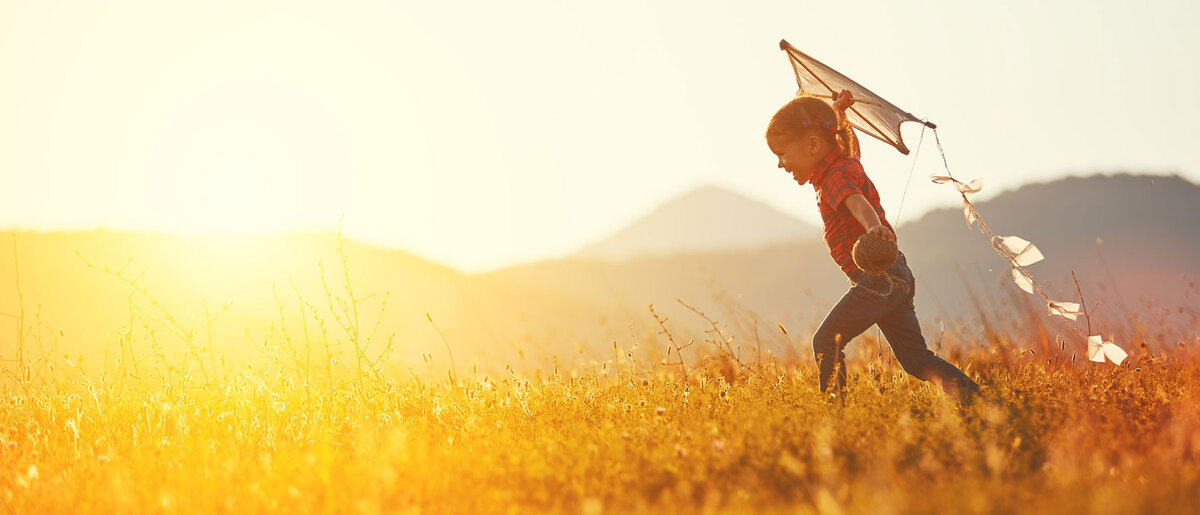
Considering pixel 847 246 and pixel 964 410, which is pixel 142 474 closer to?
pixel 847 246

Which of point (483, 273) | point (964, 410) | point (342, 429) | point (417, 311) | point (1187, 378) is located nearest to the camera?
point (964, 410)

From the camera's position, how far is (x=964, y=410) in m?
3.73

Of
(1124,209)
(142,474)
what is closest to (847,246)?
(142,474)

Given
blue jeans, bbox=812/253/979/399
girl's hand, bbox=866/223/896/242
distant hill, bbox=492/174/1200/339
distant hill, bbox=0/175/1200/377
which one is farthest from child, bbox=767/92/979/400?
distant hill, bbox=492/174/1200/339

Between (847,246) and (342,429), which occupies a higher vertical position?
(847,246)

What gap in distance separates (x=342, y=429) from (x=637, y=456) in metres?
2.12

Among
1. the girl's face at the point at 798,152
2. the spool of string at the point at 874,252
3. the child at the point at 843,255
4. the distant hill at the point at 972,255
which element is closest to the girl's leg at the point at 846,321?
the child at the point at 843,255

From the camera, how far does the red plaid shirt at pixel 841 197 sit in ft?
13.0

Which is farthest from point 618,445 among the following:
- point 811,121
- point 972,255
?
point 972,255

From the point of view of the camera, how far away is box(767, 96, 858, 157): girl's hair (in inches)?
161

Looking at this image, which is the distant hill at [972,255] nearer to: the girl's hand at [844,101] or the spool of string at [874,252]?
the girl's hand at [844,101]

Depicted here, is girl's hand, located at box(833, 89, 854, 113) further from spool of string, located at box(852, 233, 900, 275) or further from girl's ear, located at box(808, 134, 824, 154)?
spool of string, located at box(852, 233, 900, 275)

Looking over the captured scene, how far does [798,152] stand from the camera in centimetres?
414

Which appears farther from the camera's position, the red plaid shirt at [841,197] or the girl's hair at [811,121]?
the girl's hair at [811,121]
